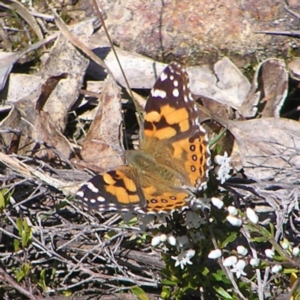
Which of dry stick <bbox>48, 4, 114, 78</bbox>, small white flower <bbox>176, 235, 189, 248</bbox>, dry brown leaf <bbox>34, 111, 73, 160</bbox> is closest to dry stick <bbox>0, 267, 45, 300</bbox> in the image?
dry brown leaf <bbox>34, 111, 73, 160</bbox>

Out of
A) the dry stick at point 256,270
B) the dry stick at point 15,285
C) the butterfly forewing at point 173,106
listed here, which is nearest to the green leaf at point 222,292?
the dry stick at point 256,270

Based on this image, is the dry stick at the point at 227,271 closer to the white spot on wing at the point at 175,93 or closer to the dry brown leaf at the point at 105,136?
the white spot on wing at the point at 175,93

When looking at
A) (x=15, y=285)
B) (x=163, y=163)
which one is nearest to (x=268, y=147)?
(x=163, y=163)

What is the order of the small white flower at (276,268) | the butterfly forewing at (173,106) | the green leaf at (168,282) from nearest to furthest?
the small white flower at (276,268) < the butterfly forewing at (173,106) < the green leaf at (168,282)

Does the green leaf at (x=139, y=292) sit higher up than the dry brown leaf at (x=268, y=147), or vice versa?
the dry brown leaf at (x=268, y=147)

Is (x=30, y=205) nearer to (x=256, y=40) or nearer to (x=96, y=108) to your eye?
(x=96, y=108)
